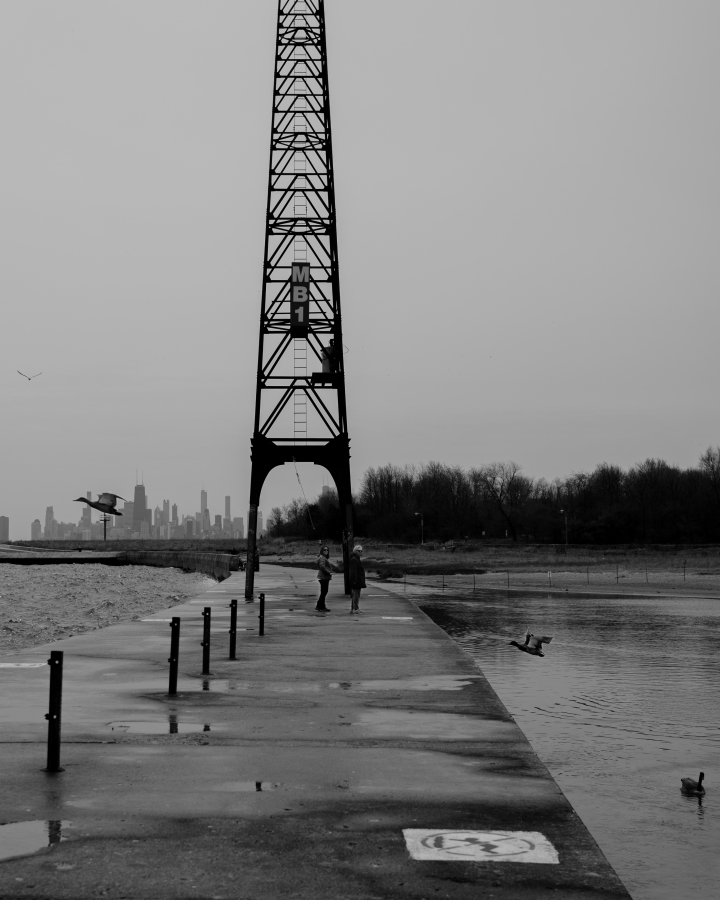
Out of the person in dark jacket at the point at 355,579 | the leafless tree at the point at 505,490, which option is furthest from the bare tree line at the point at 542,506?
the person in dark jacket at the point at 355,579

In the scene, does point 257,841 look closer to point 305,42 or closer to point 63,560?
point 305,42

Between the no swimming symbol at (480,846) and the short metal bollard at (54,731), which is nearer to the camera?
the no swimming symbol at (480,846)

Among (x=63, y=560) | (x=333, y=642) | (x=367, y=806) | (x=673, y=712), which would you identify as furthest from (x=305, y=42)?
(x=63, y=560)

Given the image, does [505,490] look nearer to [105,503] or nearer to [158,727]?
[105,503]

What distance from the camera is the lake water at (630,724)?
738 centimetres

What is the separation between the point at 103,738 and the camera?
9734mm

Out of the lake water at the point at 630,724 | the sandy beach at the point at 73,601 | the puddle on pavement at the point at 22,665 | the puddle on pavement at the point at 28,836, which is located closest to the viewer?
the puddle on pavement at the point at 28,836

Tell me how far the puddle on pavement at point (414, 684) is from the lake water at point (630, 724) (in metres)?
0.70

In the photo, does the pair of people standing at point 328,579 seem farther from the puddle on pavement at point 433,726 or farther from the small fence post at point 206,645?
the puddle on pavement at point 433,726

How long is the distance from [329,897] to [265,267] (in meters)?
26.3

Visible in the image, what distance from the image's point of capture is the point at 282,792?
7.86 meters

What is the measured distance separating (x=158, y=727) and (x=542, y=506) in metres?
146

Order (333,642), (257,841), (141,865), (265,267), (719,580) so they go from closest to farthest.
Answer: (141,865), (257,841), (333,642), (265,267), (719,580)

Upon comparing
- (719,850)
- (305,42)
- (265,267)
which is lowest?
(719,850)
